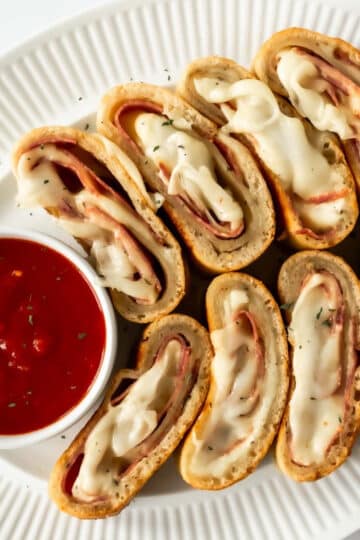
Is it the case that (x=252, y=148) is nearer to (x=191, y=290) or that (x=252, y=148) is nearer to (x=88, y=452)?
(x=191, y=290)

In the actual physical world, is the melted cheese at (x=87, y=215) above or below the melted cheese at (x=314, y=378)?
above

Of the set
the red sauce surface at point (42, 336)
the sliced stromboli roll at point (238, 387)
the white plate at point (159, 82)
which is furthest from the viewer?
the white plate at point (159, 82)

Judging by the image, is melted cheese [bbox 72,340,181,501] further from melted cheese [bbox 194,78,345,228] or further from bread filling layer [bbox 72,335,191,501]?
melted cheese [bbox 194,78,345,228]

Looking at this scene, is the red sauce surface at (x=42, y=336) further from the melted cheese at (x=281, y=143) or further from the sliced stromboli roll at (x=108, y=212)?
the melted cheese at (x=281, y=143)

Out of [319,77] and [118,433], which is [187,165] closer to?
[319,77]

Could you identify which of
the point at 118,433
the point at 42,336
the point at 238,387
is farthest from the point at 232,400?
the point at 42,336

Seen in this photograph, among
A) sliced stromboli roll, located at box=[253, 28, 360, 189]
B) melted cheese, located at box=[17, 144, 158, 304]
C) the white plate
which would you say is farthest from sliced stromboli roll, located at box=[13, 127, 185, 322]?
sliced stromboli roll, located at box=[253, 28, 360, 189]

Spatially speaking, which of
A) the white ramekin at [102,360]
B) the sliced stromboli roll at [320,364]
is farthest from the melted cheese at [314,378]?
the white ramekin at [102,360]
